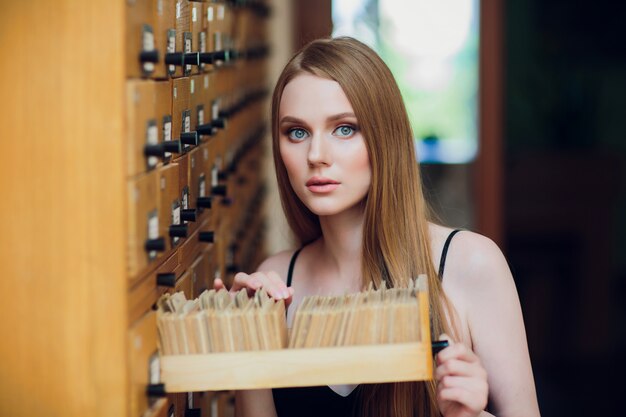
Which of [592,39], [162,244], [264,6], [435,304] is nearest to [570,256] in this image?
[592,39]

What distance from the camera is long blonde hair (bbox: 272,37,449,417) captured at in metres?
2.08

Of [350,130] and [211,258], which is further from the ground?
[350,130]

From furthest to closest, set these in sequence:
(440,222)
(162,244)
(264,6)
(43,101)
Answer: (264,6), (440,222), (162,244), (43,101)

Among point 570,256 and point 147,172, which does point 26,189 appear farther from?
point 570,256

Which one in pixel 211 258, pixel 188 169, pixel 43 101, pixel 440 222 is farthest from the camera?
Result: pixel 211 258

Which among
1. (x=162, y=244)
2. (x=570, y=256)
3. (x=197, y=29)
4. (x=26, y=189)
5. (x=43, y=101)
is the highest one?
(x=197, y=29)

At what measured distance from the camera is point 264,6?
4.60m

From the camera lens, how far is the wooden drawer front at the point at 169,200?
1834mm

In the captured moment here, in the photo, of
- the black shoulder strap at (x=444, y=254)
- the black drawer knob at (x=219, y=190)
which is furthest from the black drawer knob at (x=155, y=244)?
the black drawer knob at (x=219, y=190)

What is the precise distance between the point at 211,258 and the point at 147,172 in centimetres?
106

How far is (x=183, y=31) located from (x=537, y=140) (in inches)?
188

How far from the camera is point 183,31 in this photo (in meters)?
2.13

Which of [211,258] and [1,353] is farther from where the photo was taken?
[211,258]

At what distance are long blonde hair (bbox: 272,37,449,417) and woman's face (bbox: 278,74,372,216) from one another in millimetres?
23
